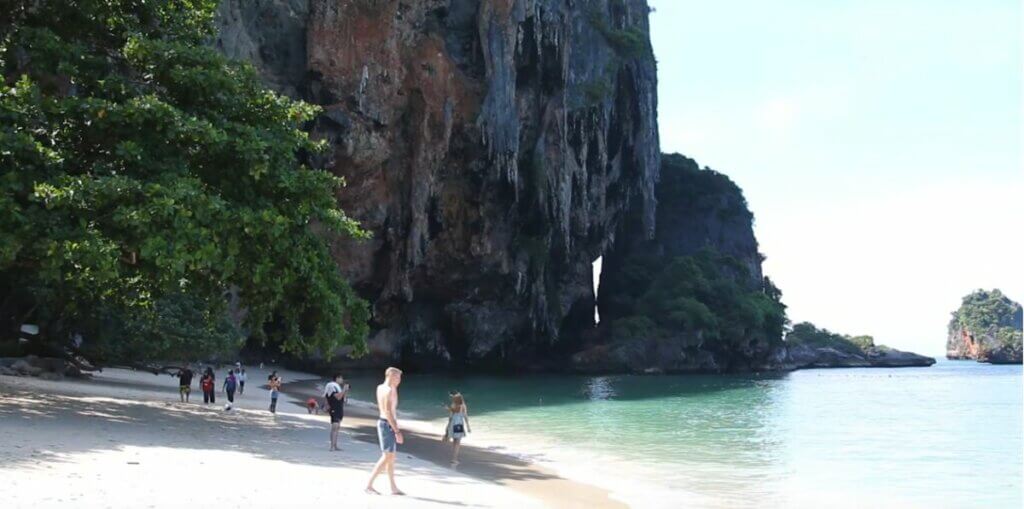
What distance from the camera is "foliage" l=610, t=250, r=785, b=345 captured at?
56469mm

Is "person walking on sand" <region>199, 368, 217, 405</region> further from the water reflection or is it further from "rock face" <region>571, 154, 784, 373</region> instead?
"rock face" <region>571, 154, 784, 373</region>

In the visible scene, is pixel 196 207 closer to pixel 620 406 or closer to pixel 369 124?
pixel 620 406

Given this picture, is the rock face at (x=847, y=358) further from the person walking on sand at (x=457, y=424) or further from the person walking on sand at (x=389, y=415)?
the person walking on sand at (x=389, y=415)

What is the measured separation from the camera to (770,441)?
1828 cm

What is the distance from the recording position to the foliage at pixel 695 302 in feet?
185

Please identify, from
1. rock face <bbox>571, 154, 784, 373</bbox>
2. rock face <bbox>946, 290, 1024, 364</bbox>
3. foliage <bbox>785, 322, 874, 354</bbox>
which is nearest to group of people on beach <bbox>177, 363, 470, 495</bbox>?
rock face <bbox>571, 154, 784, 373</bbox>

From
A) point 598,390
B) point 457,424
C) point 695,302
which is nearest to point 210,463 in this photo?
point 457,424

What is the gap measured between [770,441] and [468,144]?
1091 inches

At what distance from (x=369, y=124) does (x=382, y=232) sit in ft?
19.8

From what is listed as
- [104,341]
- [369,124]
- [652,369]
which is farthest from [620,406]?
[652,369]

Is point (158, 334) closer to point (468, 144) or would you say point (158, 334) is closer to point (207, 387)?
point (207, 387)

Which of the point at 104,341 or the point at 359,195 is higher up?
the point at 359,195

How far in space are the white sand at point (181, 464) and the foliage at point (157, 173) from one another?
196cm

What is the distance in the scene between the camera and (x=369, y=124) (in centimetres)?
3841
